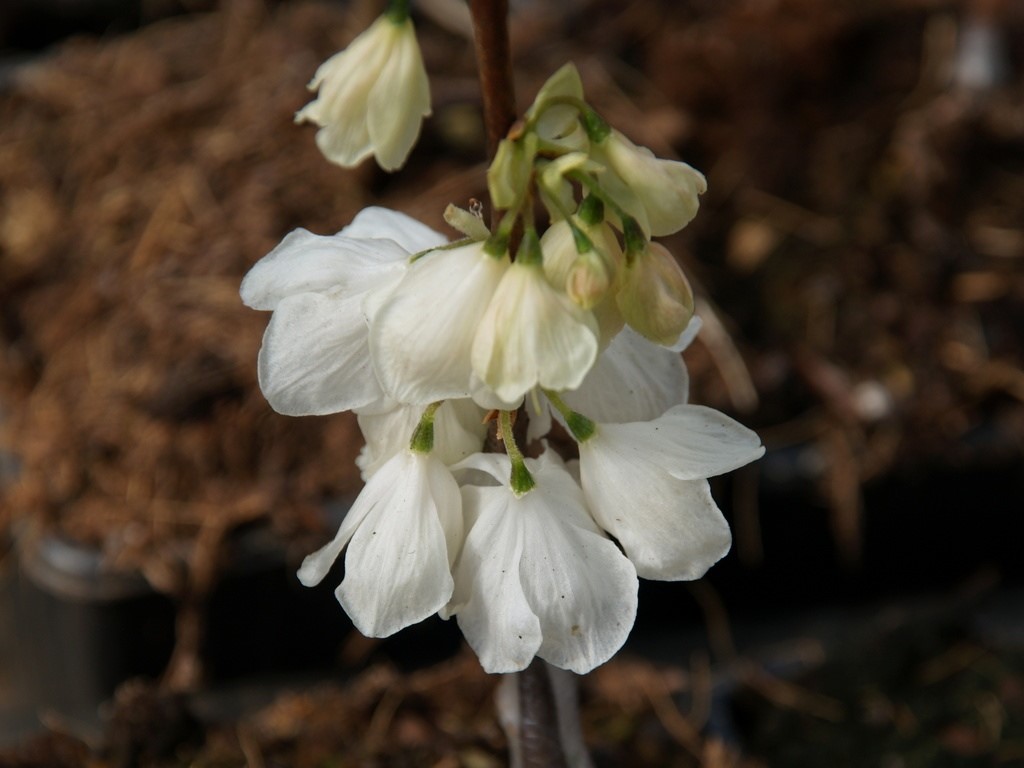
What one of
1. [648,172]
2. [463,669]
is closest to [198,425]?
[463,669]

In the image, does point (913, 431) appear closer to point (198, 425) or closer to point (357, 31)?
point (198, 425)

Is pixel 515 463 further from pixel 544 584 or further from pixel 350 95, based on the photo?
pixel 350 95

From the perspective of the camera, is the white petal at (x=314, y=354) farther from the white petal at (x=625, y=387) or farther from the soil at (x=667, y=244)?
the soil at (x=667, y=244)

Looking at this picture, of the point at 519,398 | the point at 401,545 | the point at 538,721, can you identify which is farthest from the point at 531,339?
the point at 538,721

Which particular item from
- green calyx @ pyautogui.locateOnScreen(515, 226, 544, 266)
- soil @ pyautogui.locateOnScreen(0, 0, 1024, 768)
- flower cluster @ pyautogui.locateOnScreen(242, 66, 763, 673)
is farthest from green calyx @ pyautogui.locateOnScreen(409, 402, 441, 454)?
soil @ pyautogui.locateOnScreen(0, 0, 1024, 768)

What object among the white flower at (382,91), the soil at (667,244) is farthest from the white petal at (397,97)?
the soil at (667,244)

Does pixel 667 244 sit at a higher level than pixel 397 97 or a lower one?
lower

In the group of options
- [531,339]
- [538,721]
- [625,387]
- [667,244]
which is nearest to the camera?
[531,339]

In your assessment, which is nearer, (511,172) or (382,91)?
(511,172)
